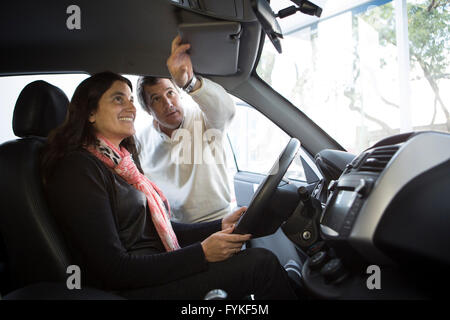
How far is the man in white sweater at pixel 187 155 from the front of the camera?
1863mm

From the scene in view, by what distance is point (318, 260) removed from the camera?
102 cm

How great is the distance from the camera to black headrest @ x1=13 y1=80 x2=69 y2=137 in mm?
1279

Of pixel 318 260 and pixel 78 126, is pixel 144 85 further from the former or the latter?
pixel 318 260

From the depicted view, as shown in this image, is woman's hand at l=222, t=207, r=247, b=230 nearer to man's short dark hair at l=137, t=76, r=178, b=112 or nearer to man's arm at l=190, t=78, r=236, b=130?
man's arm at l=190, t=78, r=236, b=130


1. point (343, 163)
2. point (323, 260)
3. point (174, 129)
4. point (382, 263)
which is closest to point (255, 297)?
point (323, 260)

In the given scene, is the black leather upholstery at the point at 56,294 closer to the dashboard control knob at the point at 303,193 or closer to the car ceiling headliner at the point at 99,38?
the dashboard control knob at the point at 303,193

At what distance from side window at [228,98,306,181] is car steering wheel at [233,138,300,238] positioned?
430 millimetres

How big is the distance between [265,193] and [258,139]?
1.02 meters

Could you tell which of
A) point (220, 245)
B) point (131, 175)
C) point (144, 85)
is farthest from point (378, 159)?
point (144, 85)

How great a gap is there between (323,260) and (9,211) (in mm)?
997

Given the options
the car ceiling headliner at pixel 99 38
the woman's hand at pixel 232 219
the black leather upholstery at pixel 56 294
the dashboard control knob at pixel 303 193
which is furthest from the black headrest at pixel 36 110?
the dashboard control knob at pixel 303 193

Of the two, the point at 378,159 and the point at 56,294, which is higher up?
the point at 378,159

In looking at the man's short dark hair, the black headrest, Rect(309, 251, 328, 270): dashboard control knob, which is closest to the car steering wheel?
Rect(309, 251, 328, 270): dashboard control knob

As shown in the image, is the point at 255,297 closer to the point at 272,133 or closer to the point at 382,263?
the point at 382,263
